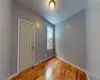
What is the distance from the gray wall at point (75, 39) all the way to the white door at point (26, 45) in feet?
6.21

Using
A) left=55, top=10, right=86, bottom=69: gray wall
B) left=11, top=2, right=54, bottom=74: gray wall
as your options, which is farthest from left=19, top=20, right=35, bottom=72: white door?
left=55, top=10, right=86, bottom=69: gray wall

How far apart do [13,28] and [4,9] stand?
0.93 metres

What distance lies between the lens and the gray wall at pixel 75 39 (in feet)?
12.9

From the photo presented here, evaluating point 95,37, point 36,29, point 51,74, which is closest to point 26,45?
point 36,29

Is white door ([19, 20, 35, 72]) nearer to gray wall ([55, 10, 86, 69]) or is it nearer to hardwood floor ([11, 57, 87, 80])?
hardwood floor ([11, 57, 87, 80])

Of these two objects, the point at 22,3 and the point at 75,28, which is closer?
the point at 22,3

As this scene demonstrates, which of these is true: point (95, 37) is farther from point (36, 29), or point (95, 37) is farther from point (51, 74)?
point (36, 29)

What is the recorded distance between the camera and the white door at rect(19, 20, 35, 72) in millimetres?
3762

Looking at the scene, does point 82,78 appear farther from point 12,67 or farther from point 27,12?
point 27,12

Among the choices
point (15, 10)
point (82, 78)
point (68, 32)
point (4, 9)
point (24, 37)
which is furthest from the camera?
Answer: point (68, 32)

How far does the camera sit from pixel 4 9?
248cm

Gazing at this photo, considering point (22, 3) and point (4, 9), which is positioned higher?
point (22, 3)

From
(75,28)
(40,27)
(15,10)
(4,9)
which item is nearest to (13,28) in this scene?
(15,10)

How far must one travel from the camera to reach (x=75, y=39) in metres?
4.52
